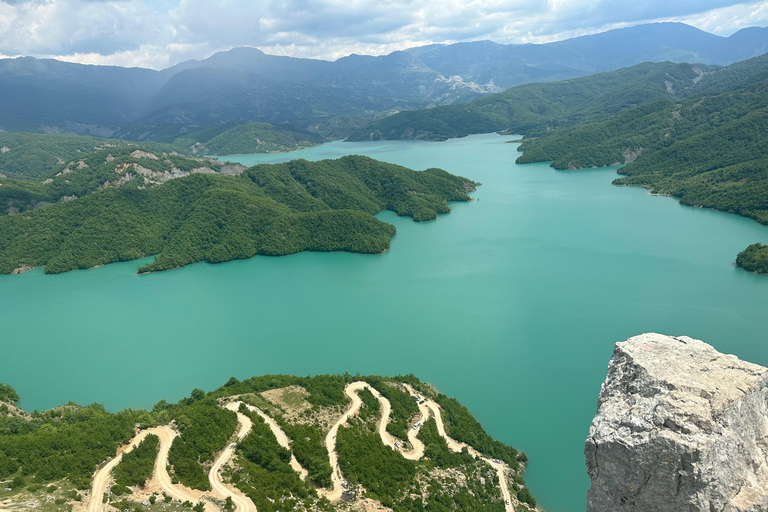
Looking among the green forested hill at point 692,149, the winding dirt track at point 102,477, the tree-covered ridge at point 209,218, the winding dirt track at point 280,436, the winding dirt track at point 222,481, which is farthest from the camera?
the green forested hill at point 692,149

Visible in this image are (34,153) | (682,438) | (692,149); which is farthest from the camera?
(34,153)

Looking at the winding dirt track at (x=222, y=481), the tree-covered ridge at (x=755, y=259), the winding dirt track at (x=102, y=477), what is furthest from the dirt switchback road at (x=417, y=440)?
the tree-covered ridge at (x=755, y=259)

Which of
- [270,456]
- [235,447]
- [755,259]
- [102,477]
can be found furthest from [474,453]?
[755,259]

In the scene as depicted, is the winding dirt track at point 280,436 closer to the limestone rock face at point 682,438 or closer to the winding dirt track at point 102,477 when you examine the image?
the winding dirt track at point 102,477

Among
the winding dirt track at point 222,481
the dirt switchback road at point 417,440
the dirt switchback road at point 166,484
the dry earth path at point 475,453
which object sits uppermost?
the dirt switchback road at point 166,484

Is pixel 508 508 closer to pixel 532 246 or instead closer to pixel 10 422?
pixel 10 422

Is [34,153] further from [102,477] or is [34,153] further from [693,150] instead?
[693,150]

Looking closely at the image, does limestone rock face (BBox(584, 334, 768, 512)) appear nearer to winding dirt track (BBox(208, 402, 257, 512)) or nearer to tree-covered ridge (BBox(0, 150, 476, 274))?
winding dirt track (BBox(208, 402, 257, 512))

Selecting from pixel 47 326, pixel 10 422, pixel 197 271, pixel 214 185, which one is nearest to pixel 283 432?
pixel 10 422
